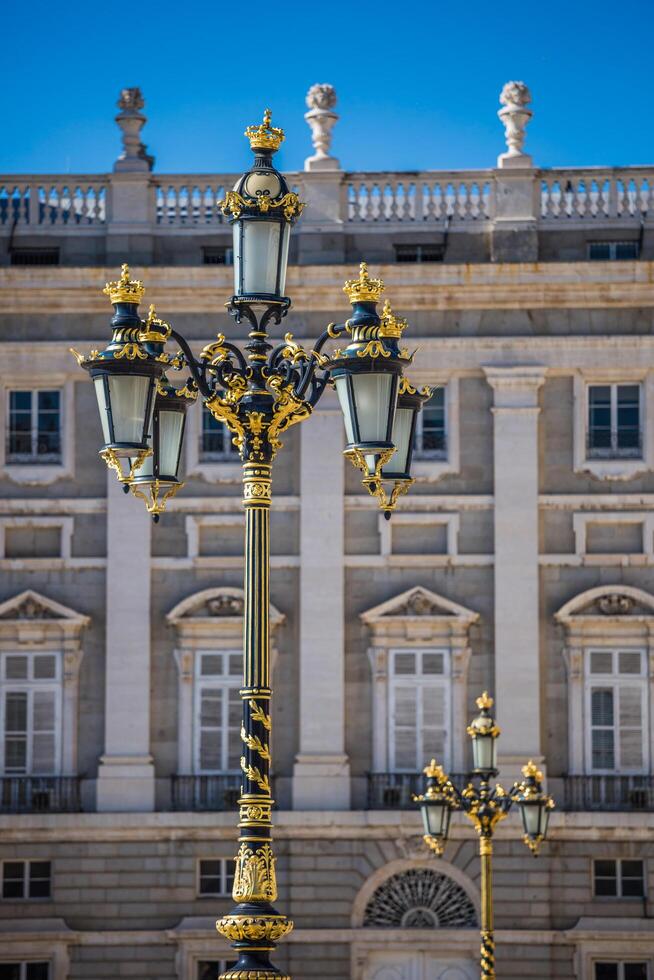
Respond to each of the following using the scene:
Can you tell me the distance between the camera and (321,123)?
3875 centimetres

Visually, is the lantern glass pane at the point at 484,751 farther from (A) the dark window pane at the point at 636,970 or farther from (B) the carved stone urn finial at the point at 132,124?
Result: (B) the carved stone urn finial at the point at 132,124

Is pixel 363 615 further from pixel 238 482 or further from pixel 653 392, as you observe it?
pixel 653 392

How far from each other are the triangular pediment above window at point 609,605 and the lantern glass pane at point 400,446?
2038 centimetres

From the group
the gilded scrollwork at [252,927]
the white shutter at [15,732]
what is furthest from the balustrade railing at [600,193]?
the gilded scrollwork at [252,927]

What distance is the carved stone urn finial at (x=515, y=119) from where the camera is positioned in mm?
38469

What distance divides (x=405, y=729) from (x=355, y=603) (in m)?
1.94

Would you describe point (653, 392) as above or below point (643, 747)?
above

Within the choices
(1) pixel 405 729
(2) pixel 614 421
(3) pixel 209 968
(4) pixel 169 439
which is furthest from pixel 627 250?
(4) pixel 169 439

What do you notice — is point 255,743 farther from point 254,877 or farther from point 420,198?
point 420,198

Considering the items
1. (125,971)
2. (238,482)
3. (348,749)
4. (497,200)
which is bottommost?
(125,971)

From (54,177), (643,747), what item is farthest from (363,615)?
(54,177)

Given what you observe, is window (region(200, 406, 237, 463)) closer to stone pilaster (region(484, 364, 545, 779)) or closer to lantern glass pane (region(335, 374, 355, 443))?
stone pilaster (region(484, 364, 545, 779))

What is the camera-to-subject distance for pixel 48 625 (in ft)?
123

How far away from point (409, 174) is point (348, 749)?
8451 millimetres
